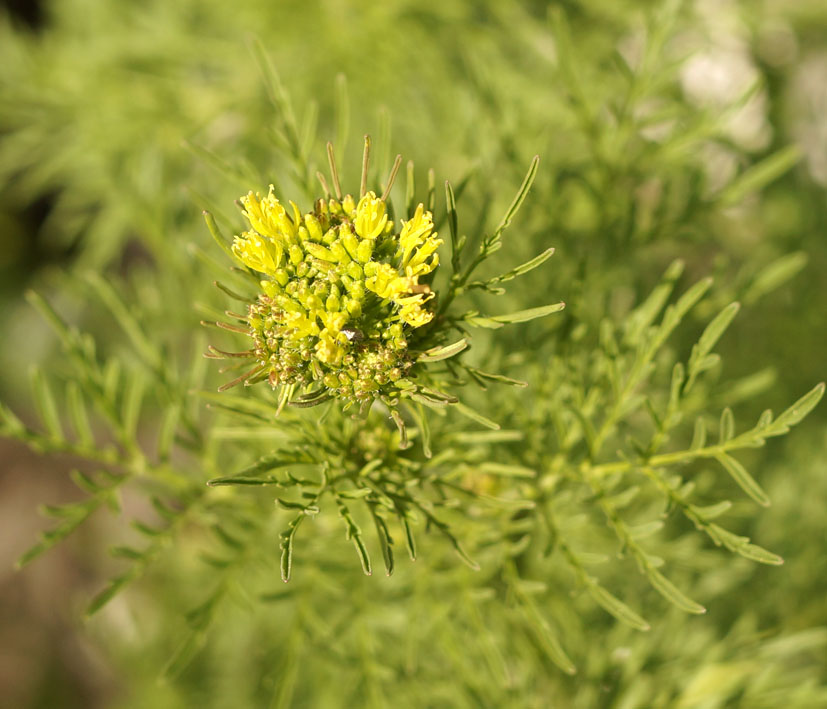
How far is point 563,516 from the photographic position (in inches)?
69.2

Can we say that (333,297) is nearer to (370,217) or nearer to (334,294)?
(334,294)

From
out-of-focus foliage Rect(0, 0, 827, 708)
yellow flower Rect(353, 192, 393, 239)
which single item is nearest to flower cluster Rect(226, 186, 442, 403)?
yellow flower Rect(353, 192, 393, 239)

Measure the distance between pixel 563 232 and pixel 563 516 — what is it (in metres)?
0.67

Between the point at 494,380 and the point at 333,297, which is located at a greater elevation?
the point at 333,297

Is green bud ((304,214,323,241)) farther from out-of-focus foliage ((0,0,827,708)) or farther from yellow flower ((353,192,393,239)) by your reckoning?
out-of-focus foliage ((0,0,827,708))

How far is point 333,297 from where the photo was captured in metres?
1.10

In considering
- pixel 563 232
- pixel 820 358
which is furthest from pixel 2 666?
pixel 820 358

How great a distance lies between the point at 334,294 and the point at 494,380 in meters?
0.26

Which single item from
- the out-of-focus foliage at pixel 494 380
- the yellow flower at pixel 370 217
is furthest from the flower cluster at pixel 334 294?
the out-of-focus foliage at pixel 494 380

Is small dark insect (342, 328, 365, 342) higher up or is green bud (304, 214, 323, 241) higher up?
green bud (304, 214, 323, 241)

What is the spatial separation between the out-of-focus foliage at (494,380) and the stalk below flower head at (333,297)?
0.42ft

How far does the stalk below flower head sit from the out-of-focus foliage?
128 mm

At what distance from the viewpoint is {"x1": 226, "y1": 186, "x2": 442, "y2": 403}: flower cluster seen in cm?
108

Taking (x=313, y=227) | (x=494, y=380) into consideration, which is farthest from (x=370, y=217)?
(x=494, y=380)
